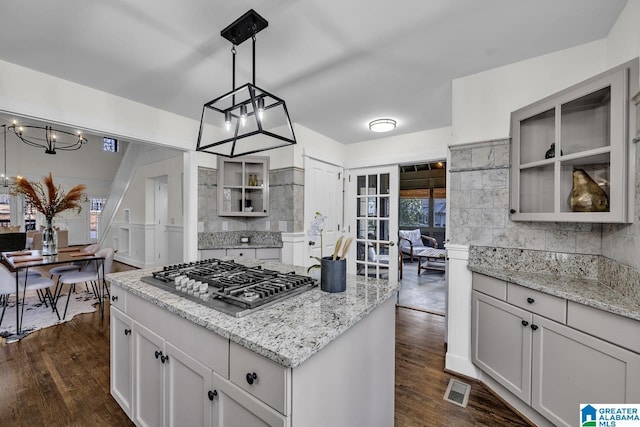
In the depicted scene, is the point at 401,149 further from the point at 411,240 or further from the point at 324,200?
the point at 411,240

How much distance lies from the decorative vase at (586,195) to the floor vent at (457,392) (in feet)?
5.02

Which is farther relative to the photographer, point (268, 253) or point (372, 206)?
point (372, 206)

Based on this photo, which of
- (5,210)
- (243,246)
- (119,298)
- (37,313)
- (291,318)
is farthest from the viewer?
(5,210)

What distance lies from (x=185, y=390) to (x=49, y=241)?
12.3 ft

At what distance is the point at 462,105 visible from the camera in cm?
241

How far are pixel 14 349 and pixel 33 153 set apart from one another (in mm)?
7840

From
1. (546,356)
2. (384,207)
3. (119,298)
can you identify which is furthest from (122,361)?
(384,207)

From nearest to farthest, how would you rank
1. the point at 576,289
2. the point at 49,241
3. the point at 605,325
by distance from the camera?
the point at 605,325 < the point at 576,289 < the point at 49,241

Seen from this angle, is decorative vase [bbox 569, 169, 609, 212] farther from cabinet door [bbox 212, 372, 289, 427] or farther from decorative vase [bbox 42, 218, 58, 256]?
decorative vase [bbox 42, 218, 58, 256]

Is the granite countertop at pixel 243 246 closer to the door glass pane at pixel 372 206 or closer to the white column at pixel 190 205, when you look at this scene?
the white column at pixel 190 205

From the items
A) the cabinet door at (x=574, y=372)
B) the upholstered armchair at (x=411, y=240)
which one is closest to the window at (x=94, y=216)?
the upholstered armchair at (x=411, y=240)

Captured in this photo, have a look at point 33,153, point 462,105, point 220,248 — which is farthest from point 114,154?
point 462,105

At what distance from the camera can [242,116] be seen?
1661mm

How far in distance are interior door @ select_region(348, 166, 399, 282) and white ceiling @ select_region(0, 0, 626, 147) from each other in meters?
1.59
